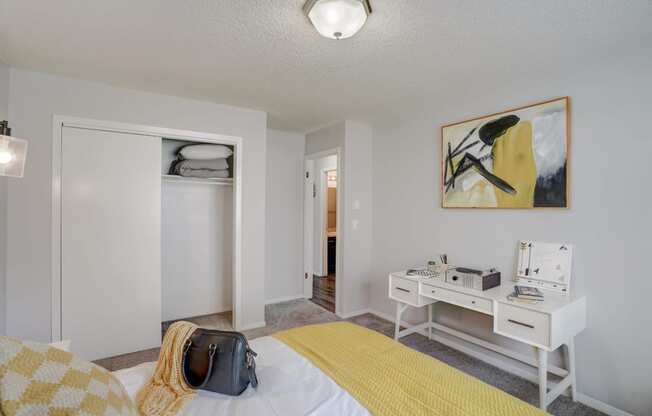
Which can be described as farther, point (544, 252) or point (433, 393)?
point (544, 252)

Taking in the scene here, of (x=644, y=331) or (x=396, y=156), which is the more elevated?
(x=396, y=156)

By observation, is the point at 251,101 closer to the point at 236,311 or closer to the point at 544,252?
the point at 236,311

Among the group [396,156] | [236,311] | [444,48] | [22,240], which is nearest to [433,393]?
[444,48]

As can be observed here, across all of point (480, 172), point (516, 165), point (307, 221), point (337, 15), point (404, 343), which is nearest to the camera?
point (337, 15)

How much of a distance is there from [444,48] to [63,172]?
9.73 ft

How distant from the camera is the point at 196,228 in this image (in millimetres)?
3662

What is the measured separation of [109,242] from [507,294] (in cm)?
316

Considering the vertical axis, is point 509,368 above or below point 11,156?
below

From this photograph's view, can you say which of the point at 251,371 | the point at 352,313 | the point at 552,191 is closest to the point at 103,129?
the point at 251,371

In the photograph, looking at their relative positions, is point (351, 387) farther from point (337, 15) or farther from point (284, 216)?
point (284, 216)

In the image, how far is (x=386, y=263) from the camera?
3734mm

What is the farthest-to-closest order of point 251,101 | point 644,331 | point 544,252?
point 251,101, point 544,252, point 644,331

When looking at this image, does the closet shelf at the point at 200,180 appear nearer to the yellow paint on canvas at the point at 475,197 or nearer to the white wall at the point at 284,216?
the white wall at the point at 284,216

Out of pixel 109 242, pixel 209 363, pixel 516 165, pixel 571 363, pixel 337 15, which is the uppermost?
pixel 337 15
